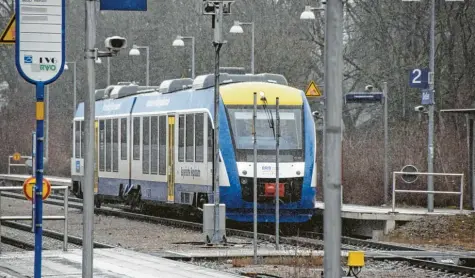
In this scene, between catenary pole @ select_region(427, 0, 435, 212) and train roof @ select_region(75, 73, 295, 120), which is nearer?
train roof @ select_region(75, 73, 295, 120)

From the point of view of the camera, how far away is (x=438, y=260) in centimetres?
2177

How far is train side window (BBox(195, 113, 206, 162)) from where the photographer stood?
3044 cm

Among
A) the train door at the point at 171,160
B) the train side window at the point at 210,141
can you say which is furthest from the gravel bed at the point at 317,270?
the train door at the point at 171,160

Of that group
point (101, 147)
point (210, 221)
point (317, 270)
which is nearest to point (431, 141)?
point (210, 221)

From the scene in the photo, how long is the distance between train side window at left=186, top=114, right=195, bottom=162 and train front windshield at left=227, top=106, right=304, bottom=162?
5.34 feet

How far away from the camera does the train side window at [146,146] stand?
1355 inches

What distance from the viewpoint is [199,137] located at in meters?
30.6

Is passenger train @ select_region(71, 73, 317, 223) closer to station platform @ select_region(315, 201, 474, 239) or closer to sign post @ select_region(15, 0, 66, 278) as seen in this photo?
station platform @ select_region(315, 201, 474, 239)

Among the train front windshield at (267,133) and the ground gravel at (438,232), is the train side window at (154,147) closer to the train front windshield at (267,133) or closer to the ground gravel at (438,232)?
the train front windshield at (267,133)

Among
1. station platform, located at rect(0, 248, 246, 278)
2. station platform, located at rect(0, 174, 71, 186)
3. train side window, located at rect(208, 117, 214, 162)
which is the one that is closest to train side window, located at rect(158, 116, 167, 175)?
train side window, located at rect(208, 117, 214, 162)

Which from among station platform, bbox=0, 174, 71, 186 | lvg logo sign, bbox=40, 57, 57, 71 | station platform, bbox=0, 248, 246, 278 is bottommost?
station platform, bbox=0, 248, 246, 278

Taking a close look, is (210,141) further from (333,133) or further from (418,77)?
(333,133)

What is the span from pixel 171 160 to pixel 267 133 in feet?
11.7

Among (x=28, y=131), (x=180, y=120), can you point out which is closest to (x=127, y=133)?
(x=180, y=120)
